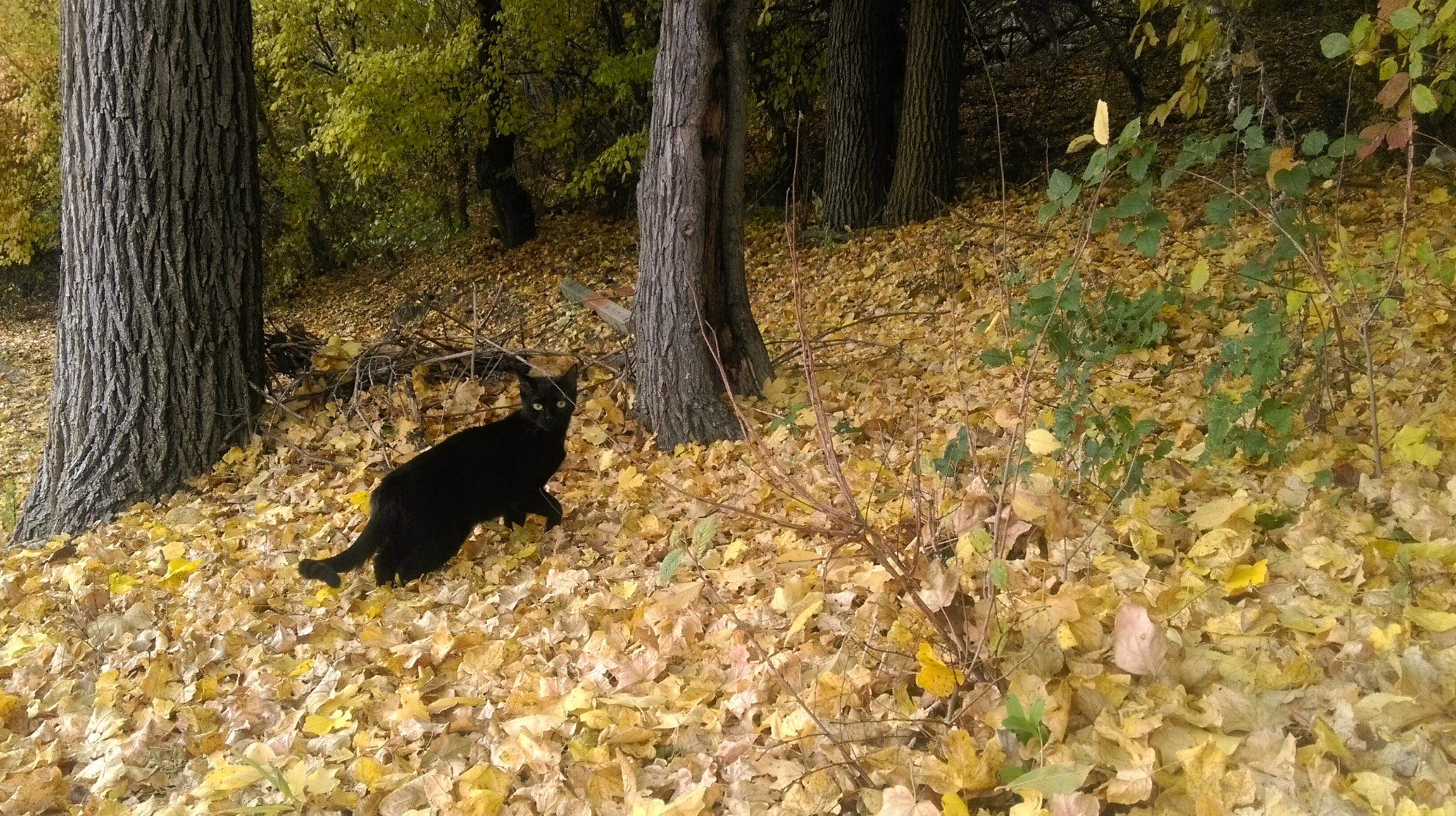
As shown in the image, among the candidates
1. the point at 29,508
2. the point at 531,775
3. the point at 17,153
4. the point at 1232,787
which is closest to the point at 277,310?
the point at 17,153

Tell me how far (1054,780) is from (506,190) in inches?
524

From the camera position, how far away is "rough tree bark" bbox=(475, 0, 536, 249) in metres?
13.6

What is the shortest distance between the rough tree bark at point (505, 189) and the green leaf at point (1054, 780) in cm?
1243

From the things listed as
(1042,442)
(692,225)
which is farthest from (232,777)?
(692,225)

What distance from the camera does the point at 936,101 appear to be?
8742mm

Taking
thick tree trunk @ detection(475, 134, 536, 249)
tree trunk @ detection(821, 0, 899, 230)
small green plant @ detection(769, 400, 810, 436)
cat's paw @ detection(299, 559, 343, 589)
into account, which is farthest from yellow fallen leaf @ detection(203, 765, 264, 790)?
thick tree trunk @ detection(475, 134, 536, 249)

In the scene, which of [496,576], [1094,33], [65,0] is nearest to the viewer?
[496,576]

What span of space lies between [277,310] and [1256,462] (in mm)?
16155

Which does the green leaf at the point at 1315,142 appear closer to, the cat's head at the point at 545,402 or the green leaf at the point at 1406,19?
the green leaf at the point at 1406,19

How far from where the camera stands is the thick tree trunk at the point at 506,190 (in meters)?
13.6

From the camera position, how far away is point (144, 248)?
4730 millimetres

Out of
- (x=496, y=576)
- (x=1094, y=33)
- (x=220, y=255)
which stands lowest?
(x=496, y=576)

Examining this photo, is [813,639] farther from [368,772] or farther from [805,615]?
[368,772]

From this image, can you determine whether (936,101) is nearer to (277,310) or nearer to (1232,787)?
(1232,787)
